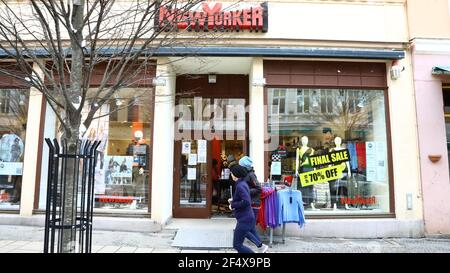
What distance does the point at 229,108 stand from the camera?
396 inches

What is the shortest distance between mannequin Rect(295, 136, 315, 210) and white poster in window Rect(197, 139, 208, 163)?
96.0 inches

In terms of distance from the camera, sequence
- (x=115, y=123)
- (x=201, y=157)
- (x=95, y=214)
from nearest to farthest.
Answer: (x=95, y=214) < (x=115, y=123) < (x=201, y=157)

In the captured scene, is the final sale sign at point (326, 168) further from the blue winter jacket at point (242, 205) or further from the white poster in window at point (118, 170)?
the white poster in window at point (118, 170)

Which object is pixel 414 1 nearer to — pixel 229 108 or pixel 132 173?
pixel 229 108

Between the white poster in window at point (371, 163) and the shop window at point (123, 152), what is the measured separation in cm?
517

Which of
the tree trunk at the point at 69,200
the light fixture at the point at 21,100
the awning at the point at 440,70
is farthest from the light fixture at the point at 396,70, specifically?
the light fixture at the point at 21,100

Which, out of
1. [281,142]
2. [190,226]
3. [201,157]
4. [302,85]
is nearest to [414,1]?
[302,85]

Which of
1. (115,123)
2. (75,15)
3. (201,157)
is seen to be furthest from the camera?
(201,157)

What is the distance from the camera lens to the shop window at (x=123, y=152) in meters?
8.80

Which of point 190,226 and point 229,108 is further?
point 229,108

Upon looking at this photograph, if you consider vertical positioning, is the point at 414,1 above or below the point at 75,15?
above

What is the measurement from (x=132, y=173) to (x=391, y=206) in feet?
19.9

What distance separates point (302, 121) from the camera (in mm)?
9172

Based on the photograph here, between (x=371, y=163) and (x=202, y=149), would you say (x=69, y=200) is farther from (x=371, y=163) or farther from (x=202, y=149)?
(x=371, y=163)
